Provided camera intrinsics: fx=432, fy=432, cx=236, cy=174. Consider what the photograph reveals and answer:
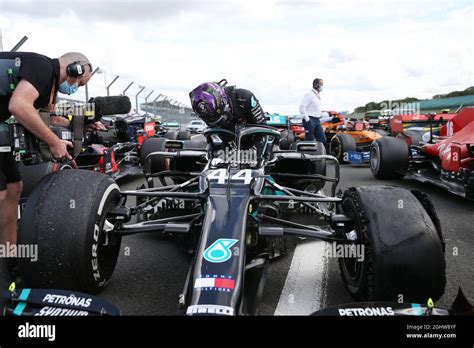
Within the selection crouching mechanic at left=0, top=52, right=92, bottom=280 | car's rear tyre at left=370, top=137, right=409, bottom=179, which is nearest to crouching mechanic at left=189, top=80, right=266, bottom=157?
crouching mechanic at left=0, top=52, right=92, bottom=280

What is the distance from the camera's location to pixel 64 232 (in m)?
2.57

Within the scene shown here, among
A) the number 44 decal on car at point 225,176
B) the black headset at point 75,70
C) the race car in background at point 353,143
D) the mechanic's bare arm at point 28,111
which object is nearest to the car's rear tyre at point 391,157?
the race car in background at point 353,143

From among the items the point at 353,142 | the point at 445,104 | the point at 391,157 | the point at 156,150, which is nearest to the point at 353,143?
the point at 353,142

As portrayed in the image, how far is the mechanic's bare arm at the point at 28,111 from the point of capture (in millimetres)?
2816

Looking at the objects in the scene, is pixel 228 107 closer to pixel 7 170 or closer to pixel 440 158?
pixel 7 170

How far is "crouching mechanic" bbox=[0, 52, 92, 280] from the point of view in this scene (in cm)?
286

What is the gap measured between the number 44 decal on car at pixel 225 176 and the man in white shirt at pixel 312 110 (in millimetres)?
7500

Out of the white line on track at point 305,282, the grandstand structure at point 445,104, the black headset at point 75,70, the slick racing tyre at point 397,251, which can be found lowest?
the white line on track at point 305,282

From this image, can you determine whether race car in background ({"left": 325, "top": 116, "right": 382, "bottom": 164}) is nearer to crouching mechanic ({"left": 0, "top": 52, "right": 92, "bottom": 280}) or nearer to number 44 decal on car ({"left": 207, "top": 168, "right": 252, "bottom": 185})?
number 44 decal on car ({"left": 207, "top": 168, "right": 252, "bottom": 185})

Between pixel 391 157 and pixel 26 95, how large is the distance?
6.37 metres

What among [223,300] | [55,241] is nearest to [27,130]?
[55,241]

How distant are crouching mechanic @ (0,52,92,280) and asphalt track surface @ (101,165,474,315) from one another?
3.06 feet

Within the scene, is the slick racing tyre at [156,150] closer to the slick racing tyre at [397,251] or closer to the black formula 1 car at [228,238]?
the black formula 1 car at [228,238]
